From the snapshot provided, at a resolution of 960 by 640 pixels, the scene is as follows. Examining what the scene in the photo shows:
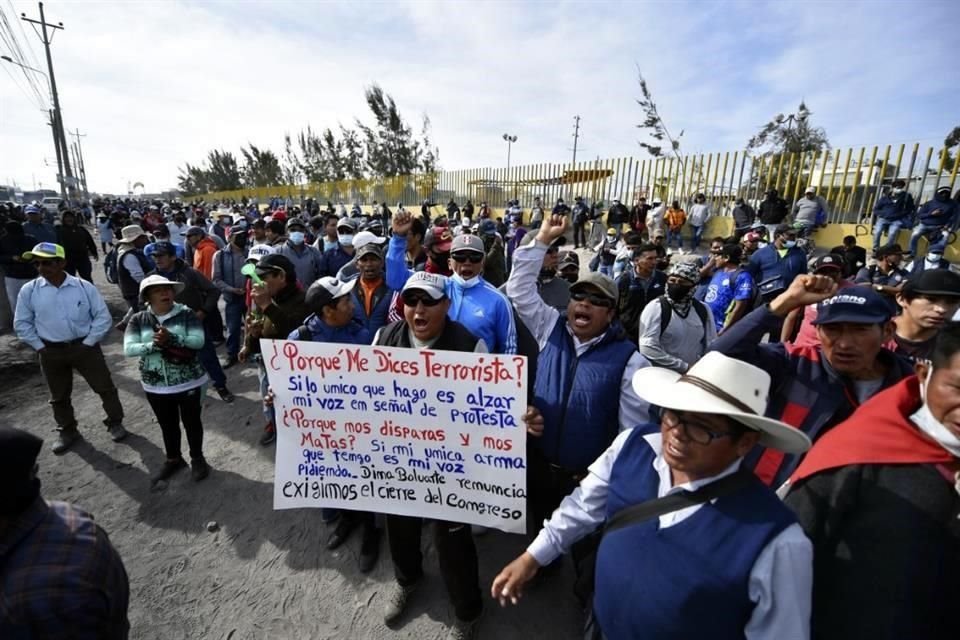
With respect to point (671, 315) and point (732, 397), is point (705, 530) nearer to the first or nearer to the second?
point (732, 397)

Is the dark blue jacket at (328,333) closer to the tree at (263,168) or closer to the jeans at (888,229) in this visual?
the jeans at (888,229)

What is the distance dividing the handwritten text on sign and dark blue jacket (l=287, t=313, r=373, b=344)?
434mm

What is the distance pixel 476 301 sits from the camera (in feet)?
11.0

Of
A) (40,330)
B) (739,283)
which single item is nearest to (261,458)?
(40,330)

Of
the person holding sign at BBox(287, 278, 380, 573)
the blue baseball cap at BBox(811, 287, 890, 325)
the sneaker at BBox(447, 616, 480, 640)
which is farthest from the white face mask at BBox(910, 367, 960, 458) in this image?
the person holding sign at BBox(287, 278, 380, 573)

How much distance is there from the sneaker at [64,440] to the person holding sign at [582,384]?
17.0 ft

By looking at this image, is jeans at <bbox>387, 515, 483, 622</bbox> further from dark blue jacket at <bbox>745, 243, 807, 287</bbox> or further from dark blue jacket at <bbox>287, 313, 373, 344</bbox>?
dark blue jacket at <bbox>745, 243, 807, 287</bbox>

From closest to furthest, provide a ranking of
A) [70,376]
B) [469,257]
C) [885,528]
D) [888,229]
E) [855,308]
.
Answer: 1. [885,528]
2. [855,308]
3. [469,257]
4. [70,376]
5. [888,229]

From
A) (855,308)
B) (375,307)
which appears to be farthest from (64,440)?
(855,308)

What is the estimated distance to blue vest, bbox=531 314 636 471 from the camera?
7.89 ft

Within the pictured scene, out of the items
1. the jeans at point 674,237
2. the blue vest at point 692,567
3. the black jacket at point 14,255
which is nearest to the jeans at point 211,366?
the black jacket at point 14,255

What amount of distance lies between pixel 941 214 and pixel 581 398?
1296cm

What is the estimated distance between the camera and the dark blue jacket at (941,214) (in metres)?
9.97

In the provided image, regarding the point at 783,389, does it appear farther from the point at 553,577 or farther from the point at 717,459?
the point at 553,577
